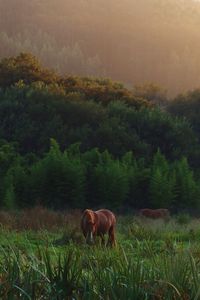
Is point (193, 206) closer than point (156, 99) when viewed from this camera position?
Yes

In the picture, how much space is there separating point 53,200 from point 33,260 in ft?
80.8

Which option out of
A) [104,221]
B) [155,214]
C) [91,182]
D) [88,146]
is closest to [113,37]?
[88,146]

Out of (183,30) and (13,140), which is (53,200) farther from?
(183,30)

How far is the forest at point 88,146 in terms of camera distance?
3133cm

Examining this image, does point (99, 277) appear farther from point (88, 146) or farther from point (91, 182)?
point (88, 146)

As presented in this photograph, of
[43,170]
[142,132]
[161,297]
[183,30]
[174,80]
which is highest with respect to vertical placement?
[183,30]

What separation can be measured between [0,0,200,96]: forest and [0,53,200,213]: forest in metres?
49.8

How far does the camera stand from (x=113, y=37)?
117 meters

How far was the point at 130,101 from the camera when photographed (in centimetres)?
4953

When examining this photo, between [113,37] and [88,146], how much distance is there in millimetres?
78983

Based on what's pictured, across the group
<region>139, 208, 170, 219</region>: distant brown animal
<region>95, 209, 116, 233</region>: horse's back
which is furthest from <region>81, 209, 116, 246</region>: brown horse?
<region>139, 208, 170, 219</region>: distant brown animal

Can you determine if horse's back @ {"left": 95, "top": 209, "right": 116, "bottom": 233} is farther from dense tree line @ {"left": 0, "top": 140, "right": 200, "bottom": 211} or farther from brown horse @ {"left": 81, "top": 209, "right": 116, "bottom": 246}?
dense tree line @ {"left": 0, "top": 140, "right": 200, "bottom": 211}

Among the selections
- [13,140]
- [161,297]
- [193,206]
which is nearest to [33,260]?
[161,297]

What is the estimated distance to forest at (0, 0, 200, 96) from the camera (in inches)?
4203
